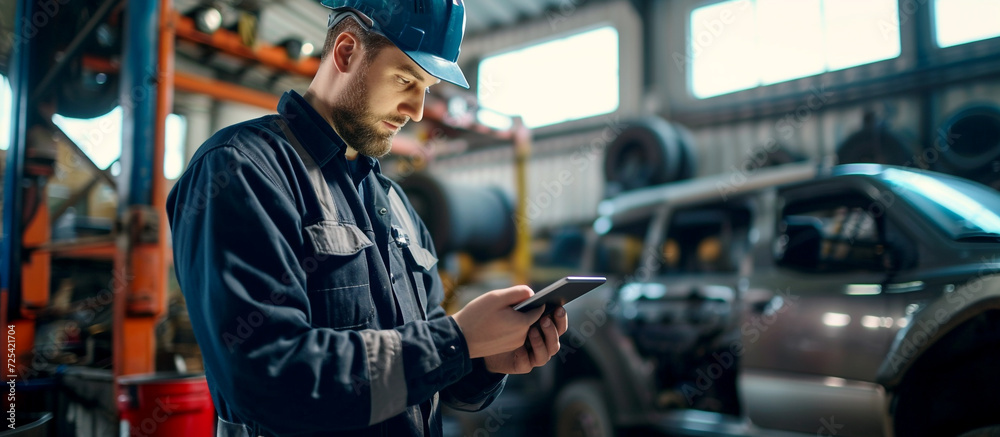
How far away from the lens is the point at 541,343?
3.71 ft

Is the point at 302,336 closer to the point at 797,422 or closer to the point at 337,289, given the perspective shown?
the point at 337,289

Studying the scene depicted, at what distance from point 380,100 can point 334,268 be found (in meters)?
Result: 0.31

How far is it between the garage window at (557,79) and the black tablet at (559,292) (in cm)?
805

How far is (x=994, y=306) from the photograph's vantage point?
6.26 feet

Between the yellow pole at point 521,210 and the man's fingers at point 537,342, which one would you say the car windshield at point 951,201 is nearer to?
the man's fingers at point 537,342

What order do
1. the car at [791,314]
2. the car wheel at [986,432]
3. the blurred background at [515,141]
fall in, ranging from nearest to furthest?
the car wheel at [986,432] < the car at [791,314] < the blurred background at [515,141]

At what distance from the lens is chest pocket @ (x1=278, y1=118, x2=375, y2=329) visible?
3.25 ft

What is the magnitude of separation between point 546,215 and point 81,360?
680 centimetres

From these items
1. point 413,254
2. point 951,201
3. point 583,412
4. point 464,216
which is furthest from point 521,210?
point 413,254

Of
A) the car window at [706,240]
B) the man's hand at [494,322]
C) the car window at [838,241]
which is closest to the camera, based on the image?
the man's hand at [494,322]

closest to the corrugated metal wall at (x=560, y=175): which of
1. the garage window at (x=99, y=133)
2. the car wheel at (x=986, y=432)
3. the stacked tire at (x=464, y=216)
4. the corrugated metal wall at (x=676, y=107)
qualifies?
the corrugated metal wall at (x=676, y=107)

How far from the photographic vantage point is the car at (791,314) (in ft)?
6.80

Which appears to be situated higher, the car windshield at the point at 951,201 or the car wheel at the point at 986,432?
the car windshield at the point at 951,201

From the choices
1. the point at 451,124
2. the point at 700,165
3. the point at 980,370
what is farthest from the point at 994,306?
the point at 700,165
